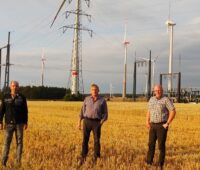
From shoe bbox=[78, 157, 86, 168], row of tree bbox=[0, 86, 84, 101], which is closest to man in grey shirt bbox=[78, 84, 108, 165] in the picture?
shoe bbox=[78, 157, 86, 168]

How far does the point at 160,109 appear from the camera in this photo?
12.6 meters

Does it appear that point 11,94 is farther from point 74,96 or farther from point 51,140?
point 74,96

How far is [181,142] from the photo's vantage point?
717 inches

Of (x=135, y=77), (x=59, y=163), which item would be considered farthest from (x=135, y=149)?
(x=135, y=77)

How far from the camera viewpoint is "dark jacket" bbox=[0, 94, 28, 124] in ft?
40.9

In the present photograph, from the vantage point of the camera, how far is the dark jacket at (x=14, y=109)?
12.5 metres

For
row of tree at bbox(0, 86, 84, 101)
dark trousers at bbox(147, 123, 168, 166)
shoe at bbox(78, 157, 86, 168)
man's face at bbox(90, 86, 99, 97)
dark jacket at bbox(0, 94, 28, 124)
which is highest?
row of tree at bbox(0, 86, 84, 101)

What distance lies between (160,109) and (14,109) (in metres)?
3.47

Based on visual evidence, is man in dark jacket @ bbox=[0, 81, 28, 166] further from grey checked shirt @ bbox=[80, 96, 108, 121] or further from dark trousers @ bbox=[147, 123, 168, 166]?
dark trousers @ bbox=[147, 123, 168, 166]

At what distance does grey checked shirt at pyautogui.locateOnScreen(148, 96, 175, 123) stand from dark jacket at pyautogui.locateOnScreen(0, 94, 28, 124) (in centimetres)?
309

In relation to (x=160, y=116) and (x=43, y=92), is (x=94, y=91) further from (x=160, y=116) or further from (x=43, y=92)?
(x=43, y=92)

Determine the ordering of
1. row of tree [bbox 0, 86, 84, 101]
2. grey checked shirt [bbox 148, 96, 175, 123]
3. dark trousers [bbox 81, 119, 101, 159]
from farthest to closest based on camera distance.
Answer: row of tree [bbox 0, 86, 84, 101] < dark trousers [bbox 81, 119, 101, 159] < grey checked shirt [bbox 148, 96, 175, 123]

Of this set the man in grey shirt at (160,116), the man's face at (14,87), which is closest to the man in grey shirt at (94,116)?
the man in grey shirt at (160,116)

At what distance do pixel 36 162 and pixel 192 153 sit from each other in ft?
16.2
